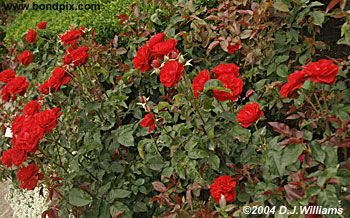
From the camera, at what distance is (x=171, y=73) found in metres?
1.82

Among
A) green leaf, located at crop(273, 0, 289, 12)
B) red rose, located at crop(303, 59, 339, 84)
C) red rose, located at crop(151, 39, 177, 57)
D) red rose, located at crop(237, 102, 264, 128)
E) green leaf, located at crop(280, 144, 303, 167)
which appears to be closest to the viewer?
red rose, located at crop(303, 59, 339, 84)

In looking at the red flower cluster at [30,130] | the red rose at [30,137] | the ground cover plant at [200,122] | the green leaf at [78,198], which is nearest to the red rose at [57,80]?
the ground cover plant at [200,122]

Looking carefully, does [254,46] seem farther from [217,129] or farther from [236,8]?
[217,129]

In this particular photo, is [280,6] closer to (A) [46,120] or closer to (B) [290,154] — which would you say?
(B) [290,154]

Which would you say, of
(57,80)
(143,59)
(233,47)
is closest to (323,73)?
(143,59)

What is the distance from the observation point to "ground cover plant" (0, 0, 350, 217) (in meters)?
1.74

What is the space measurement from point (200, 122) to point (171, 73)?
0.36 metres

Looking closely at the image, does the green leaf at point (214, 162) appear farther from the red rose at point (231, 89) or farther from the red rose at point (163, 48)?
the red rose at point (163, 48)

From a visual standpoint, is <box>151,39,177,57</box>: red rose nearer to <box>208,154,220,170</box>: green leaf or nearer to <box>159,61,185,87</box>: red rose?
<box>159,61,185,87</box>: red rose

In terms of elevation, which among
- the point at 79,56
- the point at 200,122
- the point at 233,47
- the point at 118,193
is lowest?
the point at 118,193

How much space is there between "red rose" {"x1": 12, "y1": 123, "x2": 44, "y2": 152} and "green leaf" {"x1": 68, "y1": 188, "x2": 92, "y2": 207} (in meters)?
0.36

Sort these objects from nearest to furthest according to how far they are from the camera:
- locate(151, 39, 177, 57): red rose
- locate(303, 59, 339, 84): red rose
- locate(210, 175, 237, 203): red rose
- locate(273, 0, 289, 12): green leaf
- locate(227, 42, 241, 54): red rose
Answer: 1. locate(303, 59, 339, 84): red rose
2. locate(210, 175, 237, 203): red rose
3. locate(151, 39, 177, 57): red rose
4. locate(273, 0, 289, 12): green leaf
5. locate(227, 42, 241, 54): red rose

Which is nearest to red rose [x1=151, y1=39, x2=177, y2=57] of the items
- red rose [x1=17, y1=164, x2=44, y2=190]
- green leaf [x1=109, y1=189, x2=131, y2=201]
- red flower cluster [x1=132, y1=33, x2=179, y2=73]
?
red flower cluster [x1=132, y1=33, x2=179, y2=73]

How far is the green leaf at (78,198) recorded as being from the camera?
219 cm
